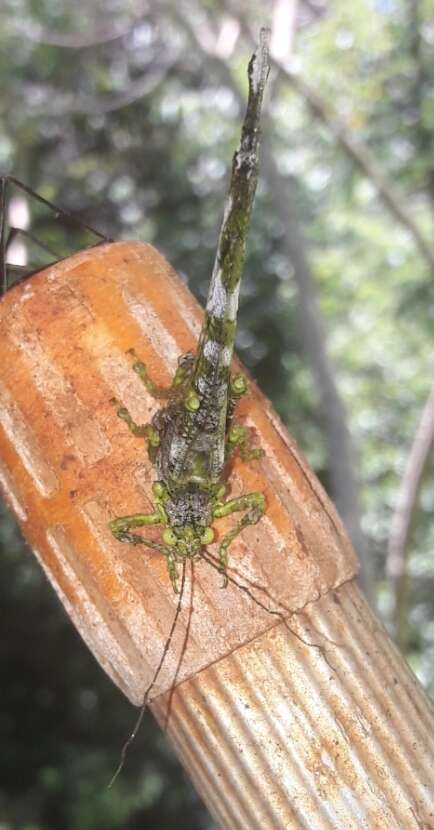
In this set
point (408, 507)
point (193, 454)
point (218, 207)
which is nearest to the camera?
point (193, 454)

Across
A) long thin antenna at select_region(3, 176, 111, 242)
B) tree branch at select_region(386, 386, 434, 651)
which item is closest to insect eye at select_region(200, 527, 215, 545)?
long thin antenna at select_region(3, 176, 111, 242)

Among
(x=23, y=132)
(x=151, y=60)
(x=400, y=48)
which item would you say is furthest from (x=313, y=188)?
(x=23, y=132)

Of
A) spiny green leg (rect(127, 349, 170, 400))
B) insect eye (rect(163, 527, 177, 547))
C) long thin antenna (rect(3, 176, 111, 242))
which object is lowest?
insect eye (rect(163, 527, 177, 547))

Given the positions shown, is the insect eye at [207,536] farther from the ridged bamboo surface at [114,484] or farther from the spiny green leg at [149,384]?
the spiny green leg at [149,384]

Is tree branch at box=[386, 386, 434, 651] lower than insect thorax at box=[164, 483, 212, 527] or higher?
lower

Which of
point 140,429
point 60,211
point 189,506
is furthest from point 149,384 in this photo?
point 60,211

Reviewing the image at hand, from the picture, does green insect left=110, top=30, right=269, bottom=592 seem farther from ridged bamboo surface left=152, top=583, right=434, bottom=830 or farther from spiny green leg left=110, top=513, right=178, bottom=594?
ridged bamboo surface left=152, top=583, right=434, bottom=830

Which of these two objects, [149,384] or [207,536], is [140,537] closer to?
[207,536]
